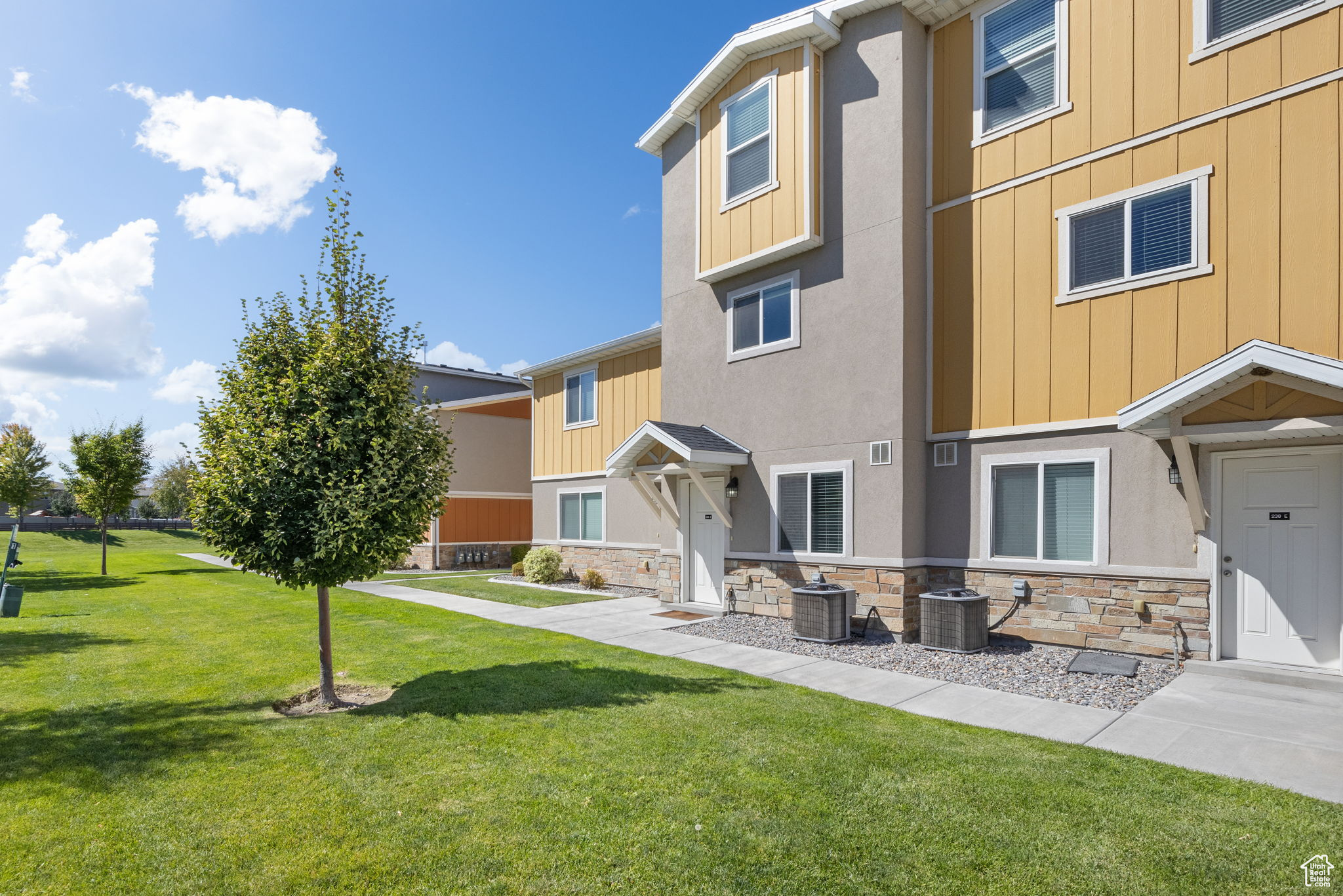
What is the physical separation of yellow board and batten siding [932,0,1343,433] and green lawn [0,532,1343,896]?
472cm

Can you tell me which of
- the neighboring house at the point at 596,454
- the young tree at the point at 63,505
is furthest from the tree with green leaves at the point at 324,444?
the young tree at the point at 63,505

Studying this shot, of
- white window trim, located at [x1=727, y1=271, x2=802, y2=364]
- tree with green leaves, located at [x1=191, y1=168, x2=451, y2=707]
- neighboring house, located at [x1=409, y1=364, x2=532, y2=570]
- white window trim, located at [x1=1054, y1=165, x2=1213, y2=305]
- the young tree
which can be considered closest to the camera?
tree with green leaves, located at [x1=191, y1=168, x2=451, y2=707]

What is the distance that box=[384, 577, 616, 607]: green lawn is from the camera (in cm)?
1344

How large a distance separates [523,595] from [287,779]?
970 cm

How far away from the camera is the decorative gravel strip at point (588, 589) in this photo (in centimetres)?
1439

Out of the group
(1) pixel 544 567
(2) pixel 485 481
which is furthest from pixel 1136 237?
(2) pixel 485 481

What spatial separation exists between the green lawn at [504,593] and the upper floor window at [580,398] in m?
4.14

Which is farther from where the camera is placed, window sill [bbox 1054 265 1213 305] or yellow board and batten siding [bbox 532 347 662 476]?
yellow board and batten siding [bbox 532 347 662 476]

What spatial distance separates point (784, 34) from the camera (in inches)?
400

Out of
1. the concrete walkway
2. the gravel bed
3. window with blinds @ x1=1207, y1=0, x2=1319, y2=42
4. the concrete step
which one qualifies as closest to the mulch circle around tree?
the concrete walkway

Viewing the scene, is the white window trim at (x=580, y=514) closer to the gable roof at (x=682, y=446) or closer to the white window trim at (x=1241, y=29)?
the gable roof at (x=682, y=446)

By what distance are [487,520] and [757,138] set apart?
14863mm

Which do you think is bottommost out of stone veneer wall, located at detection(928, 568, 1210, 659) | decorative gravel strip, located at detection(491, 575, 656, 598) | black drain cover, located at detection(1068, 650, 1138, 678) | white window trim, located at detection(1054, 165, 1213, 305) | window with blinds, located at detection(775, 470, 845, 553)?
decorative gravel strip, located at detection(491, 575, 656, 598)

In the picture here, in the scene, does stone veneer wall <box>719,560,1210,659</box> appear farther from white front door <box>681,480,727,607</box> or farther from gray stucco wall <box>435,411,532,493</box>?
gray stucco wall <box>435,411,532,493</box>
